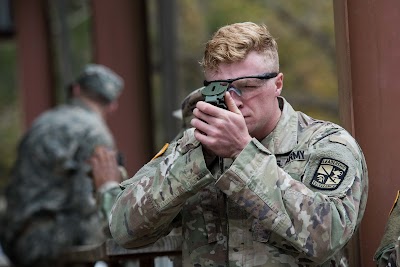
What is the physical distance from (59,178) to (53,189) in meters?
0.12

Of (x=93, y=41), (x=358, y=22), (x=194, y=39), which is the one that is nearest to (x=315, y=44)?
(x=194, y=39)

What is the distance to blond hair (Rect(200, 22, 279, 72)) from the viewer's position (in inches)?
143

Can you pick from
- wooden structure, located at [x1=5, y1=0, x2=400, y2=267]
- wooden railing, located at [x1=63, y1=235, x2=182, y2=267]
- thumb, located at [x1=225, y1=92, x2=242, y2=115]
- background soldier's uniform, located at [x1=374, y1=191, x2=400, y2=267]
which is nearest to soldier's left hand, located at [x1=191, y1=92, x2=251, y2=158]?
thumb, located at [x1=225, y1=92, x2=242, y2=115]

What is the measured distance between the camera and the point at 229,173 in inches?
138

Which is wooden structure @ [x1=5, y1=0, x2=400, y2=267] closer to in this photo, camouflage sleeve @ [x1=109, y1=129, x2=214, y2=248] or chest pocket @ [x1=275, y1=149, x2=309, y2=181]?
chest pocket @ [x1=275, y1=149, x2=309, y2=181]

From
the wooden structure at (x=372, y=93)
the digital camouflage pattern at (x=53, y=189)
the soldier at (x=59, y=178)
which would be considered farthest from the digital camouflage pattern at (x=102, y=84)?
the wooden structure at (x=372, y=93)

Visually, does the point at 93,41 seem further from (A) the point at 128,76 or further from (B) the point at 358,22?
(B) the point at 358,22

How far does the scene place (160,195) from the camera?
144 inches

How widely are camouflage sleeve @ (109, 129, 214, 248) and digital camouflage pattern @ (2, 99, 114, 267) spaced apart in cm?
460

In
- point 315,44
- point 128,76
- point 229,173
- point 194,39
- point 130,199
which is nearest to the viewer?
point 229,173

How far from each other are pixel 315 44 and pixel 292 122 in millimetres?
11327

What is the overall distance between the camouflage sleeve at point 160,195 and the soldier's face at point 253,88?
186 millimetres

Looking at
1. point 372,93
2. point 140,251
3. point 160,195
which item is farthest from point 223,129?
point 140,251

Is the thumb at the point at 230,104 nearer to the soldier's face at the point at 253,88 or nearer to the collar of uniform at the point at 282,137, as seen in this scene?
the soldier's face at the point at 253,88
